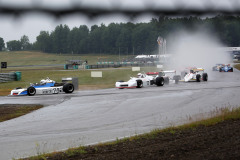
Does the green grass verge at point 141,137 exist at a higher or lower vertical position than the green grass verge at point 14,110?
higher

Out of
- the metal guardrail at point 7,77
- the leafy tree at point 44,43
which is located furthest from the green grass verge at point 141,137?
the metal guardrail at point 7,77

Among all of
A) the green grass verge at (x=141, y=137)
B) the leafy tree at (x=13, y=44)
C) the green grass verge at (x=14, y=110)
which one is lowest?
the green grass verge at (x=14, y=110)

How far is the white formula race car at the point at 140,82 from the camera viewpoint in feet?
86.0

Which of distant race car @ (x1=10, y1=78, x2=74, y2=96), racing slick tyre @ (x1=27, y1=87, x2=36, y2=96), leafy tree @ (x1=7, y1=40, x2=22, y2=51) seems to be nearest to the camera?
leafy tree @ (x1=7, y1=40, x2=22, y2=51)

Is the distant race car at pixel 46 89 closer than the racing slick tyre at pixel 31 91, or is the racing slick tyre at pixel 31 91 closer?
the racing slick tyre at pixel 31 91

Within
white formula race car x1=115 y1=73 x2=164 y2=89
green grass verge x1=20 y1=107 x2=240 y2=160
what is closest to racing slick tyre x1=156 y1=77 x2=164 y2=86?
white formula race car x1=115 y1=73 x2=164 y2=89

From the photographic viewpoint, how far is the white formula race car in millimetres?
26219

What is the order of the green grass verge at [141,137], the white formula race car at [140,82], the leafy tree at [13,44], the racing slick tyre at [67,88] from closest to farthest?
the leafy tree at [13,44] → the green grass verge at [141,137] → the racing slick tyre at [67,88] → the white formula race car at [140,82]

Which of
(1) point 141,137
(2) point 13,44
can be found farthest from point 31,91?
(2) point 13,44

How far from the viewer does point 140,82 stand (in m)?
26.5

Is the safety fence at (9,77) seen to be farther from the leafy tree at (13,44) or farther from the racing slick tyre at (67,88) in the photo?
the leafy tree at (13,44)

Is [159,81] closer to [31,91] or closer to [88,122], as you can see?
[31,91]

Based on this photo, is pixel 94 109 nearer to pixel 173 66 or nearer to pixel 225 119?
pixel 225 119

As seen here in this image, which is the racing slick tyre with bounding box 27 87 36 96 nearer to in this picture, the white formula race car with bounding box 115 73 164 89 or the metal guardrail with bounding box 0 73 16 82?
the white formula race car with bounding box 115 73 164 89
